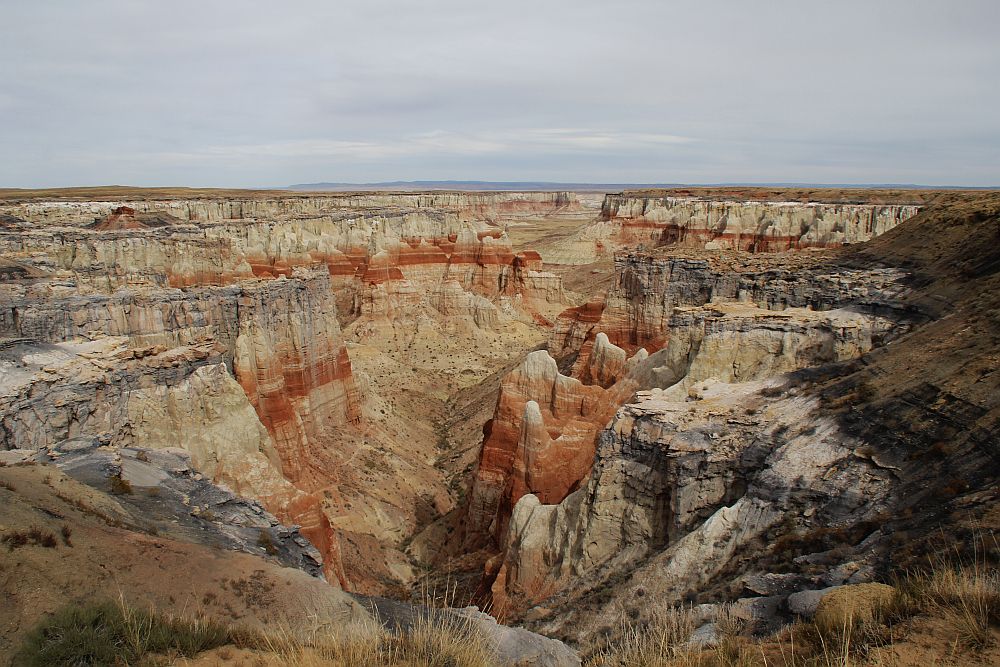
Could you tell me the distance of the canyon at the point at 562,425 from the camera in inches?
472

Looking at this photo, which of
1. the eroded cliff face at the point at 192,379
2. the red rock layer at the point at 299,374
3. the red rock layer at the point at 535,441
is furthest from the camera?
the red rock layer at the point at 299,374

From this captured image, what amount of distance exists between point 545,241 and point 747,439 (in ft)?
386

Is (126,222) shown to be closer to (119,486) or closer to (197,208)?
(197,208)

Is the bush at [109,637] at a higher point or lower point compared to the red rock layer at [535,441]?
higher

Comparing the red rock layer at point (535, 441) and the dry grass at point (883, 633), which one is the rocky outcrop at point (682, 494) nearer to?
the red rock layer at point (535, 441)

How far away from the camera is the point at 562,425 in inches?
941

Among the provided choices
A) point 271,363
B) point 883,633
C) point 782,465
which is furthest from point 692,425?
point 271,363

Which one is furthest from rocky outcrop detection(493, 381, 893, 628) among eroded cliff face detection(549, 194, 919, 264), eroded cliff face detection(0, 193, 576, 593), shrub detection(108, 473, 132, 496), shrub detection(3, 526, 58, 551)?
eroded cliff face detection(549, 194, 919, 264)

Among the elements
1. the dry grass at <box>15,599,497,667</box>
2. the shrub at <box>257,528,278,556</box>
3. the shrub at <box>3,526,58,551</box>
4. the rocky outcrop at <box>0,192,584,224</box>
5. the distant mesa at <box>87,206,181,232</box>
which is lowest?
the shrub at <box>257,528,278,556</box>

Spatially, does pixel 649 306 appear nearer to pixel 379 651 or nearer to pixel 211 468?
pixel 211 468

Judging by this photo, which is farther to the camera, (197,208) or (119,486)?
(197,208)

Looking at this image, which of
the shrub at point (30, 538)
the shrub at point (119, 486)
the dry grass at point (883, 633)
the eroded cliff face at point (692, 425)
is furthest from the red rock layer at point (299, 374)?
the dry grass at point (883, 633)

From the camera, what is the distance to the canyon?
12.0 m

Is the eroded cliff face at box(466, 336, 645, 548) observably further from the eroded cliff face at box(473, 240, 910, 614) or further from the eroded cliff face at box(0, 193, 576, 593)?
the eroded cliff face at box(0, 193, 576, 593)
